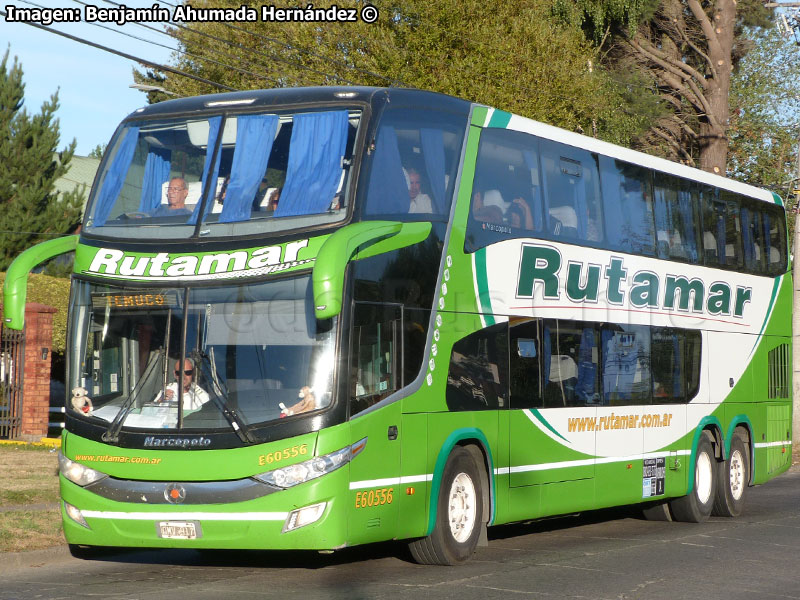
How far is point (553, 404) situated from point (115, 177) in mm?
5189

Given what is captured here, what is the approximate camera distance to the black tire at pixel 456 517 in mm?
10992

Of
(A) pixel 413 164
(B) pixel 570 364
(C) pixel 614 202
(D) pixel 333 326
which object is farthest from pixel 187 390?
(C) pixel 614 202

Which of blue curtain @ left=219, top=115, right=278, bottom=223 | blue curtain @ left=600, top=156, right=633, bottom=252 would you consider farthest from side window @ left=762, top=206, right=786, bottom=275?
blue curtain @ left=219, top=115, right=278, bottom=223

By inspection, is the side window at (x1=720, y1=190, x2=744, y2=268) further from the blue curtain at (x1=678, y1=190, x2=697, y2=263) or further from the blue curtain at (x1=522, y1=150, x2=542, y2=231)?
the blue curtain at (x1=522, y1=150, x2=542, y2=231)

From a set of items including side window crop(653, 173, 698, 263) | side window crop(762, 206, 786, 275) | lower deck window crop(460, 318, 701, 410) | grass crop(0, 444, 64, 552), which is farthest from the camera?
side window crop(762, 206, 786, 275)

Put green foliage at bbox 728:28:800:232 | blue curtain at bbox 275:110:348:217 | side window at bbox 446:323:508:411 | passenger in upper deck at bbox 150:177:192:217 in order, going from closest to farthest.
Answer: blue curtain at bbox 275:110:348:217 → passenger in upper deck at bbox 150:177:192:217 → side window at bbox 446:323:508:411 → green foliage at bbox 728:28:800:232

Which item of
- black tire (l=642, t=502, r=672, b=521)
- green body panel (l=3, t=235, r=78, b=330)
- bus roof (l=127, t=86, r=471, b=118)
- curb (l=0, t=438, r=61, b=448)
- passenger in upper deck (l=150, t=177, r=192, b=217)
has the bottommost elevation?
black tire (l=642, t=502, r=672, b=521)

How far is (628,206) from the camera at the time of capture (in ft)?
47.7

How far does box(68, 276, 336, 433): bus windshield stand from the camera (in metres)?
9.70

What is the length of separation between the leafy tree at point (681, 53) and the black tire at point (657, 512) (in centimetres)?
1641

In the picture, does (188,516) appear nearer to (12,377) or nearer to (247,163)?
(247,163)

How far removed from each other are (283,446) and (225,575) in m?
1.74

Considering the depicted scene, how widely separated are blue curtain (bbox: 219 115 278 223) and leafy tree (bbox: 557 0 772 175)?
68.5 ft

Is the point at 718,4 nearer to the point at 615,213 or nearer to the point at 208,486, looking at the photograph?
the point at 615,213
